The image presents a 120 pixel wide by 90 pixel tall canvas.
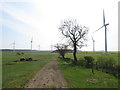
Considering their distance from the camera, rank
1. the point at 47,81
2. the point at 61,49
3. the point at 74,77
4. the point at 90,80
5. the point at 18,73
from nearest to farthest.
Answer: the point at 47,81
the point at 90,80
the point at 74,77
the point at 18,73
the point at 61,49

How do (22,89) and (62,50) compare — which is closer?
(22,89)

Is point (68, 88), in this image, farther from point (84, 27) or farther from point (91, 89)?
point (84, 27)

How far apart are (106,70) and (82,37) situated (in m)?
20.3

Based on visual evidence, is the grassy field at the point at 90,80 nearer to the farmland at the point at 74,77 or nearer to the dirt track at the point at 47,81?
the farmland at the point at 74,77

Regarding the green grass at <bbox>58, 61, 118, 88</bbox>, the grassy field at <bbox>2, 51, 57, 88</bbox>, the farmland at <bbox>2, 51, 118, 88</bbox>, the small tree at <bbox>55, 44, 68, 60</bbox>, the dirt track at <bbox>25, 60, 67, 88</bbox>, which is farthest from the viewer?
the small tree at <bbox>55, 44, 68, 60</bbox>

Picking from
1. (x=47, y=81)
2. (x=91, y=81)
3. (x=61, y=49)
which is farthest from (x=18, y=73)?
(x=61, y=49)

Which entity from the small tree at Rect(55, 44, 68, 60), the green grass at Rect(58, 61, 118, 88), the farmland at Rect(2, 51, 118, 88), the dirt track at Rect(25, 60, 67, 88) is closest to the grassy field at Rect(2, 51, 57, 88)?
the farmland at Rect(2, 51, 118, 88)

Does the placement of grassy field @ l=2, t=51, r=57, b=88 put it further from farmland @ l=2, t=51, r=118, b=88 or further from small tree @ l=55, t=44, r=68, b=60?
small tree @ l=55, t=44, r=68, b=60

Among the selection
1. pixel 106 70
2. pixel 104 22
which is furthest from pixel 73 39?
pixel 106 70

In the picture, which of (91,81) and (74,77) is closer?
(91,81)

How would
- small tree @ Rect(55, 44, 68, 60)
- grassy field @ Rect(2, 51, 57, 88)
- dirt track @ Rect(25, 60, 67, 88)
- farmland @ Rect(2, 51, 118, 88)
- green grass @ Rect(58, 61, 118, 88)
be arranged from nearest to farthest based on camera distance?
dirt track @ Rect(25, 60, 67, 88)
green grass @ Rect(58, 61, 118, 88)
farmland @ Rect(2, 51, 118, 88)
grassy field @ Rect(2, 51, 57, 88)
small tree @ Rect(55, 44, 68, 60)

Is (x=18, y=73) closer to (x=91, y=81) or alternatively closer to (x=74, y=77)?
(x=74, y=77)

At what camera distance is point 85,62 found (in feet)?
95.1

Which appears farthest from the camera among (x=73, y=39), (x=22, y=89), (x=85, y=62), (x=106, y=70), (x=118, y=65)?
(x=73, y=39)
